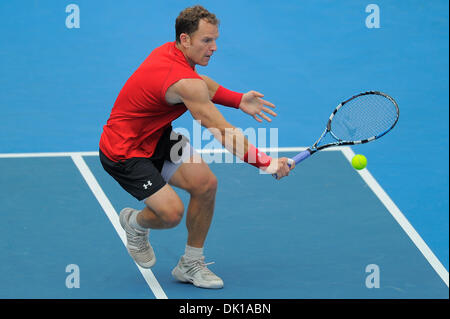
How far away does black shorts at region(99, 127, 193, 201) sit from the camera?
6.96m

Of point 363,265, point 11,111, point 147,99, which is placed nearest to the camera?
point 147,99

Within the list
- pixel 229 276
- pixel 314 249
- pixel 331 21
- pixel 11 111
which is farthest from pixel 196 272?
pixel 331 21

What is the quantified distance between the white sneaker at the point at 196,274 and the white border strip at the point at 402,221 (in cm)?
163

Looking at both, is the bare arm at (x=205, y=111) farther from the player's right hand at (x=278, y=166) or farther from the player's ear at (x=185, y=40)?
the player's ear at (x=185, y=40)

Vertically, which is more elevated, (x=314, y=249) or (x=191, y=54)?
(x=191, y=54)

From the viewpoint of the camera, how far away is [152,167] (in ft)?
23.1

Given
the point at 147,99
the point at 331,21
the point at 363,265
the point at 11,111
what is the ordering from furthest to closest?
the point at 331,21, the point at 11,111, the point at 363,265, the point at 147,99

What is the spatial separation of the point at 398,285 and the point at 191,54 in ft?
7.01

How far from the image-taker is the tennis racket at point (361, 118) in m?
7.33

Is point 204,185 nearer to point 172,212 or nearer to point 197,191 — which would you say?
point 197,191

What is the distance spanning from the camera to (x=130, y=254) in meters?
7.25
